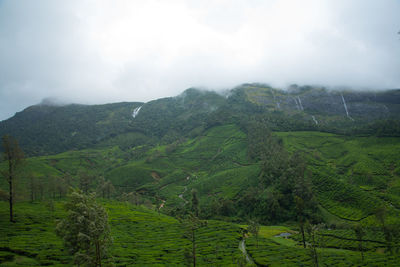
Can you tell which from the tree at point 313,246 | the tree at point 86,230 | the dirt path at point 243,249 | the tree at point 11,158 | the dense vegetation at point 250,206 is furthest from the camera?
the dirt path at point 243,249

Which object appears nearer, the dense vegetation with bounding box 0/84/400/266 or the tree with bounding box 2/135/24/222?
the dense vegetation with bounding box 0/84/400/266

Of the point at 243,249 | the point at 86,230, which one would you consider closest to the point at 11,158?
the point at 86,230

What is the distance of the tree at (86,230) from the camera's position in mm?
24250

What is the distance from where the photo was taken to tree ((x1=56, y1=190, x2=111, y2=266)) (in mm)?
24250

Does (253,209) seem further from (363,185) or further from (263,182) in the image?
(363,185)

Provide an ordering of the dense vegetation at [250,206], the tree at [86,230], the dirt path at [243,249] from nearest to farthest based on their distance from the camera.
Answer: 1. the tree at [86,230]
2. the dense vegetation at [250,206]
3. the dirt path at [243,249]

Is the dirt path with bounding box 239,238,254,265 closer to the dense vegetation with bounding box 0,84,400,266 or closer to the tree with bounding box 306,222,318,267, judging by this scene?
the dense vegetation with bounding box 0,84,400,266

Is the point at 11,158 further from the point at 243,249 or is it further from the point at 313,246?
the point at 313,246

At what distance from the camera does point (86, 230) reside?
25094 mm

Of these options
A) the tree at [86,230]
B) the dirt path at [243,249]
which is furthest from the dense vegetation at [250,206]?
the tree at [86,230]

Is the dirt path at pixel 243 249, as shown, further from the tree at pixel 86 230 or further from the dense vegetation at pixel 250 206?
the tree at pixel 86 230

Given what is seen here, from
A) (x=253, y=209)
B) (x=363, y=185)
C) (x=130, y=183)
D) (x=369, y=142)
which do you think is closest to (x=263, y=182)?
(x=253, y=209)

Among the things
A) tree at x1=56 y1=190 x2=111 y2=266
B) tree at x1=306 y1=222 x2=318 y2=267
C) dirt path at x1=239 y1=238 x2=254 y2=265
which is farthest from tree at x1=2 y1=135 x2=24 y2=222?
tree at x1=306 y1=222 x2=318 y2=267

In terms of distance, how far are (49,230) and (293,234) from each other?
73.5 metres
